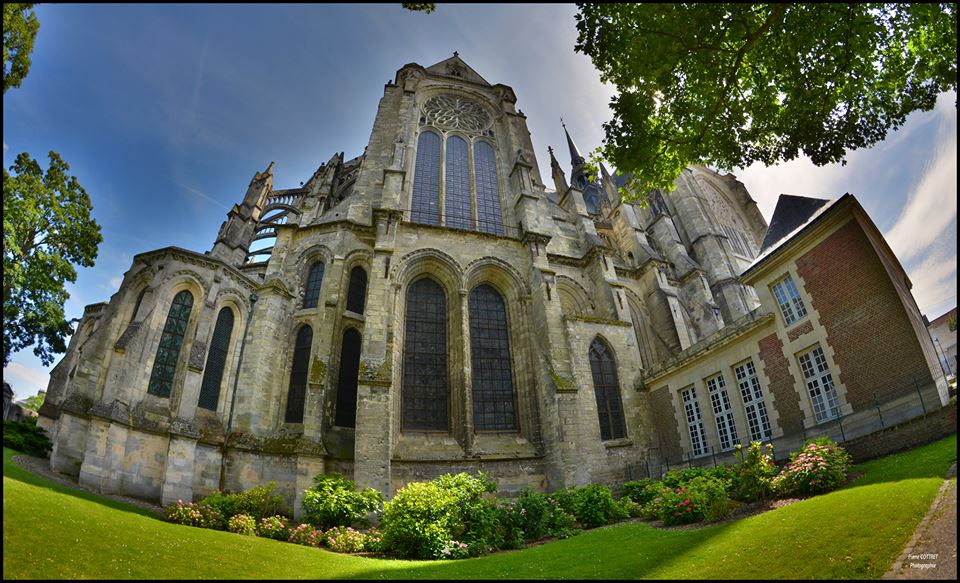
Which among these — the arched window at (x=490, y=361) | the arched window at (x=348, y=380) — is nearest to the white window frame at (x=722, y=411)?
the arched window at (x=490, y=361)

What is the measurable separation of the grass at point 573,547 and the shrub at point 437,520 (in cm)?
79

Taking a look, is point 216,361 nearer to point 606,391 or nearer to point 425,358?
point 425,358

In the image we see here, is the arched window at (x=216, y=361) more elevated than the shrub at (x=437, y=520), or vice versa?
the arched window at (x=216, y=361)

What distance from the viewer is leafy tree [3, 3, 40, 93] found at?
917 cm

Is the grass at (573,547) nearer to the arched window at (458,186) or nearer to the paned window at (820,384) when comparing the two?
the paned window at (820,384)

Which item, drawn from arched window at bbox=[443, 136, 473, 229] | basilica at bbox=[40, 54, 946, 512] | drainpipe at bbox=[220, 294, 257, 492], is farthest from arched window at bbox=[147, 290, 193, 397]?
arched window at bbox=[443, 136, 473, 229]

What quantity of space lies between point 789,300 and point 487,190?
15.3 meters

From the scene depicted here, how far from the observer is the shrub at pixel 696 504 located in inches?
411

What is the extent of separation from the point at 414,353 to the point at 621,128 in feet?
39.0

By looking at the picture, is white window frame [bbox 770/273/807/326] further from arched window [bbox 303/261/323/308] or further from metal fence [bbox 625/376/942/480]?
arched window [bbox 303/261/323/308]

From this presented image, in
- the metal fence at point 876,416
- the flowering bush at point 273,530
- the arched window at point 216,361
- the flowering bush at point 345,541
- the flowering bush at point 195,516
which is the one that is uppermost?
the arched window at point 216,361

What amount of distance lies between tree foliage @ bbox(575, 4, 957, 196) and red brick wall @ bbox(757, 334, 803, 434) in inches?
279

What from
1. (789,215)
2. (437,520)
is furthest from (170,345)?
(789,215)

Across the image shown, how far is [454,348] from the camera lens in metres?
18.7
